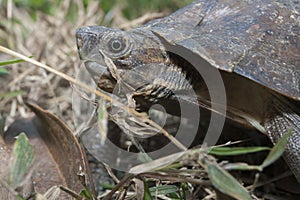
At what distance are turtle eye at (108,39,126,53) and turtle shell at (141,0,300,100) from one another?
0.45ft

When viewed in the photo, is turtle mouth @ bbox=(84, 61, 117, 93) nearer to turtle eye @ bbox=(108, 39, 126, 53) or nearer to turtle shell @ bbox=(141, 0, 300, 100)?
turtle eye @ bbox=(108, 39, 126, 53)

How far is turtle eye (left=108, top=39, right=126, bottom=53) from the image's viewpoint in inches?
66.1

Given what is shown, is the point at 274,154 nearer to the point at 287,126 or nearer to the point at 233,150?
the point at 233,150

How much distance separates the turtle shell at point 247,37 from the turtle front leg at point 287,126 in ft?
0.30

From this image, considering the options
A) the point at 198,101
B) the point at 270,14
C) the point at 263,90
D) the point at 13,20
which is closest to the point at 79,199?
the point at 198,101

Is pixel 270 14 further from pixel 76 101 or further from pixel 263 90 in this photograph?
pixel 76 101

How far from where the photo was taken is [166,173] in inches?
53.7

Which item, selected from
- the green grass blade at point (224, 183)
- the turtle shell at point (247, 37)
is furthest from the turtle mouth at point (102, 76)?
the green grass blade at point (224, 183)

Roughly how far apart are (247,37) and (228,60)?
0.14 meters

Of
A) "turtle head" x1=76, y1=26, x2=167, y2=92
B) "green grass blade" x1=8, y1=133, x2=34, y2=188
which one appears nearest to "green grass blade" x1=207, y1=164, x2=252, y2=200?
"green grass blade" x1=8, y1=133, x2=34, y2=188

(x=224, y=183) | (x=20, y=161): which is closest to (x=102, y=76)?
(x=20, y=161)

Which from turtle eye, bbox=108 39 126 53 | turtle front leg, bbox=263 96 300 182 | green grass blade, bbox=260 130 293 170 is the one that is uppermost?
turtle eye, bbox=108 39 126 53

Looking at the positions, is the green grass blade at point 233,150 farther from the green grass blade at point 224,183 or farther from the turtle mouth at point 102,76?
the turtle mouth at point 102,76

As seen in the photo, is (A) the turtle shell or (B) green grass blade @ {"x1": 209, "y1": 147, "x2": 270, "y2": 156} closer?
(B) green grass blade @ {"x1": 209, "y1": 147, "x2": 270, "y2": 156}
